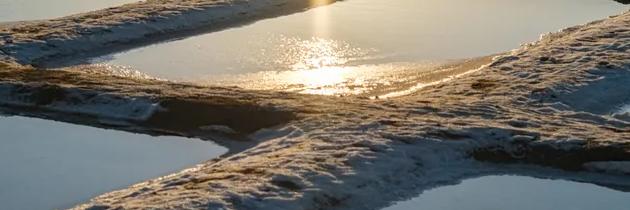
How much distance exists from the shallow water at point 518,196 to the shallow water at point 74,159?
159 inches

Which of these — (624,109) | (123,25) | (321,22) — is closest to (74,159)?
(624,109)

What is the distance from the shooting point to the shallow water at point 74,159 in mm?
12453

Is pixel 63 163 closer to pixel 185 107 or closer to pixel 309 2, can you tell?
pixel 185 107

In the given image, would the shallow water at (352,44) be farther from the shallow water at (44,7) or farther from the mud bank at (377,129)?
the shallow water at (44,7)

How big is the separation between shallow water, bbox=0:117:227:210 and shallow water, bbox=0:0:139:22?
14221 mm

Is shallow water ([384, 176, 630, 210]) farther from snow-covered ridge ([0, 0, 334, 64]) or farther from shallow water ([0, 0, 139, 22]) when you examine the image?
shallow water ([0, 0, 139, 22])

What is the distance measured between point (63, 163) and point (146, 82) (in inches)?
228

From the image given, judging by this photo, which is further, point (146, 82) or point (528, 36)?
point (528, 36)

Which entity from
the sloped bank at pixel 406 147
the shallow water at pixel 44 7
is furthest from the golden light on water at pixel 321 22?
the sloped bank at pixel 406 147

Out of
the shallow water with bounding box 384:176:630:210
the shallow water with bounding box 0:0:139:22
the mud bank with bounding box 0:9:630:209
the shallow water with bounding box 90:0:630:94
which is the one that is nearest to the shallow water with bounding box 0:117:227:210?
the mud bank with bounding box 0:9:630:209

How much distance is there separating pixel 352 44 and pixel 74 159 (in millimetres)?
12391

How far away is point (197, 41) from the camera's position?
87.6ft

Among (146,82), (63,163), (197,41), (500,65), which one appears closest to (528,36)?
(500,65)

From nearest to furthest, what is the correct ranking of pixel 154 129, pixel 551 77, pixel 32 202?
pixel 32 202 < pixel 154 129 < pixel 551 77
